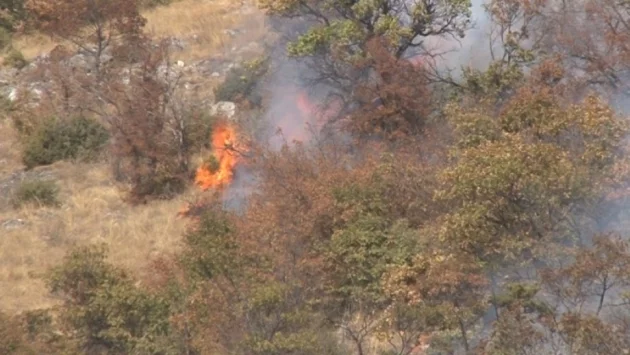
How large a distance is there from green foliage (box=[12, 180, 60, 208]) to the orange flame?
166 inches

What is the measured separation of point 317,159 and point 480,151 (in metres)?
7.12

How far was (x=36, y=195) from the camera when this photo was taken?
26.7m

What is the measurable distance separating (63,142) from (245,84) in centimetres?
639

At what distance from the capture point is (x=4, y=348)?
14.8m

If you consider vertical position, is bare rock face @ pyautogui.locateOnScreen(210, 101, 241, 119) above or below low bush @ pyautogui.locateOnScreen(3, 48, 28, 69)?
above

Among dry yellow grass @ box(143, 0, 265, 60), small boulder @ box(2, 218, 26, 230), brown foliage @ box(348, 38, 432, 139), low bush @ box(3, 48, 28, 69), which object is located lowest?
small boulder @ box(2, 218, 26, 230)

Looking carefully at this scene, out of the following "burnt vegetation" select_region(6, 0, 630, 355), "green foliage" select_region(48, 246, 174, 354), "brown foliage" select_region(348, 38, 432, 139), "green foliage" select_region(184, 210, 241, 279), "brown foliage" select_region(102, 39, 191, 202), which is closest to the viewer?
"burnt vegetation" select_region(6, 0, 630, 355)

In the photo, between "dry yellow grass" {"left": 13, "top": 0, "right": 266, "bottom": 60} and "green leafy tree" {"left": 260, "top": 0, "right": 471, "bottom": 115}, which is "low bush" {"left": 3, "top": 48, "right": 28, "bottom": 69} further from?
"green leafy tree" {"left": 260, "top": 0, "right": 471, "bottom": 115}

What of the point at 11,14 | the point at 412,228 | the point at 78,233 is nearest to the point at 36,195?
the point at 78,233

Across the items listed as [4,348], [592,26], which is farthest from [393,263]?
[592,26]

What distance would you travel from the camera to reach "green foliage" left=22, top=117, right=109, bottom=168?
3045 cm

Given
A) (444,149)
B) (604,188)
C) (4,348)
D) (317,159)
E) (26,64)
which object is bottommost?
(26,64)

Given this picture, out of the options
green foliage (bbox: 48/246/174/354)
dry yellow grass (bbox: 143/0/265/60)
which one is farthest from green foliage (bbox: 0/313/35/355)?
dry yellow grass (bbox: 143/0/265/60)

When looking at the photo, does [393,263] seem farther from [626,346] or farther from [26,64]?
[26,64]
